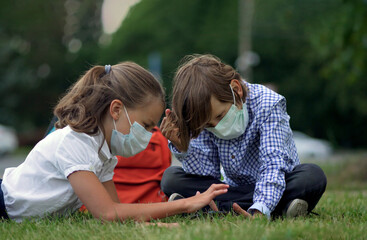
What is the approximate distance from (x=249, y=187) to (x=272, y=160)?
1.79ft

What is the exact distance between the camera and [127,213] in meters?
2.95

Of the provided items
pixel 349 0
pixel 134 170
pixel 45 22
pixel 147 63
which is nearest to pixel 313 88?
pixel 147 63

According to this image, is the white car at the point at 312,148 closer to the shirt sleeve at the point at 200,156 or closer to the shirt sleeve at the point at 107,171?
the shirt sleeve at the point at 200,156

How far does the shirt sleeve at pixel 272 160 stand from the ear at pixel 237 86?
0.26m

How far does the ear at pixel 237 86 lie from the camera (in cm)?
349

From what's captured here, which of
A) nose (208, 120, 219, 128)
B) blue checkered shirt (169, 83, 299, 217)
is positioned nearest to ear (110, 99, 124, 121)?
nose (208, 120, 219, 128)

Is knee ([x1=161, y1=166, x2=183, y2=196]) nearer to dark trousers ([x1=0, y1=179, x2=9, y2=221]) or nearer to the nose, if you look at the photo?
the nose

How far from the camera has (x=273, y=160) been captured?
3.26 meters

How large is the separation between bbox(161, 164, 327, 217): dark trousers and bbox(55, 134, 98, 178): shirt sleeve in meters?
0.94

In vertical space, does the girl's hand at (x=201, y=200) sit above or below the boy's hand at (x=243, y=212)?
above

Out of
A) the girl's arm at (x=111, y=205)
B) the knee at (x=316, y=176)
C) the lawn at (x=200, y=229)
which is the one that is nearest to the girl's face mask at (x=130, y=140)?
the girl's arm at (x=111, y=205)

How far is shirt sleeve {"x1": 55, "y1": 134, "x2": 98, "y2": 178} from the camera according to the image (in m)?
2.94

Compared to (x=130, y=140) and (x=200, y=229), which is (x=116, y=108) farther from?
(x=200, y=229)

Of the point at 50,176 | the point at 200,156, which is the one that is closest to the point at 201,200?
the point at 200,156
